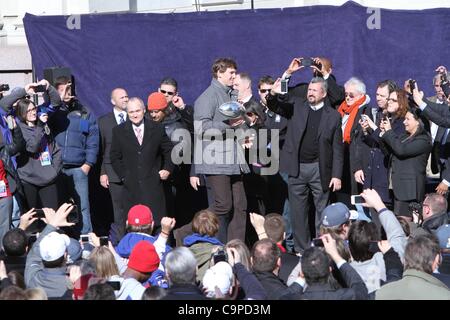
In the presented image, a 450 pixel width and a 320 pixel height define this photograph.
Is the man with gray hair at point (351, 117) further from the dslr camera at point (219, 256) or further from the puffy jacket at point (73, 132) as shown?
the dslr camera at point (219, 256)

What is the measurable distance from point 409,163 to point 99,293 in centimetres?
503

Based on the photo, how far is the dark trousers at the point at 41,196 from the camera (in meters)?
10.4

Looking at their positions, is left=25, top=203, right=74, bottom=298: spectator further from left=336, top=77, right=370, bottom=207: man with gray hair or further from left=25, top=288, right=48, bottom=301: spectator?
left=336, top=77, right=370, bottom=207: man with gray hair

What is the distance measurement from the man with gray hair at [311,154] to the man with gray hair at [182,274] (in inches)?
155

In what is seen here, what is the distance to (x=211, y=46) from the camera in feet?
37.2

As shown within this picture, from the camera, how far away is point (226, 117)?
401 inches

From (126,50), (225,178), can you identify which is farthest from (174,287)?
(126,50)

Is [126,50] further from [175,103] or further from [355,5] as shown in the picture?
[355,5]

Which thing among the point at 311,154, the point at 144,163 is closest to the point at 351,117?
the point at 311,154

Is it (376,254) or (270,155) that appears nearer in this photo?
(376,254)

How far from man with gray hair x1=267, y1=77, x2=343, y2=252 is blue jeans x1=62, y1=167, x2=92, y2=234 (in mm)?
2139

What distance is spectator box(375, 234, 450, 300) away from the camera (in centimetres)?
631

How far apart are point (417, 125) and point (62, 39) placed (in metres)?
3.97

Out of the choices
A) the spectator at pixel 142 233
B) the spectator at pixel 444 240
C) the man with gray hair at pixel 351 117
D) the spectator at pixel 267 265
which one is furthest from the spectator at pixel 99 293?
the man with gray hair at pixel 351 117
